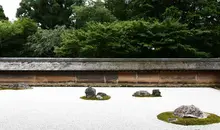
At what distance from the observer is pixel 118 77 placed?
62.5 ft

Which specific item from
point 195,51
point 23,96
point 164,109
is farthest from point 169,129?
point 195,51

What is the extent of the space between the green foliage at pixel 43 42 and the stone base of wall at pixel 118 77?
417 inches

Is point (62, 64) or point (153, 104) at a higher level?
point (62, 64)

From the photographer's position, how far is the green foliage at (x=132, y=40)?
23125 mm

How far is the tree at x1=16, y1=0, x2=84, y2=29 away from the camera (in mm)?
42000

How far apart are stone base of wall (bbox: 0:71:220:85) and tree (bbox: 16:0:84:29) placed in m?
23.4

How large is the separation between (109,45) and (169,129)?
50.2 feet

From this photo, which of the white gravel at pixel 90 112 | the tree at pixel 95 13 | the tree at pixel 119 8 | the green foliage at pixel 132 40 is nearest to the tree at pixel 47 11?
the tree at pixel 119 8

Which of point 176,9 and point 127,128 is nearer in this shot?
point 127,128

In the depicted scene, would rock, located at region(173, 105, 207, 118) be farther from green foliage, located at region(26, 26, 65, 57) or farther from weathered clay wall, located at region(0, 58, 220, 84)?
green foliage, located at region(26, 26, 65, 57)

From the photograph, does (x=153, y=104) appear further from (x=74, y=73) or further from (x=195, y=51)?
(x=195, y=51)

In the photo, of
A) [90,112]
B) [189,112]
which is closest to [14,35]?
[90,112]

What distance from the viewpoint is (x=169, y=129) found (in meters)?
7.96

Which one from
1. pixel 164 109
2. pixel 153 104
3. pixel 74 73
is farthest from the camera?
pixel 74 73
